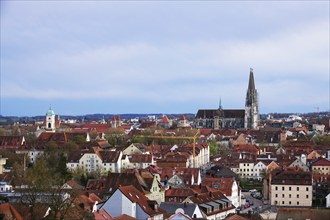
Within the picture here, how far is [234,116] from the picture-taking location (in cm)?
18162

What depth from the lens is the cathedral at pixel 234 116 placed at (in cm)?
17412

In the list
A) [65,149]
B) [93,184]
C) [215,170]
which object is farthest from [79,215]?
[65,149]

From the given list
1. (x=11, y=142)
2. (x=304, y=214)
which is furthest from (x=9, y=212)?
(x=11, y=142)

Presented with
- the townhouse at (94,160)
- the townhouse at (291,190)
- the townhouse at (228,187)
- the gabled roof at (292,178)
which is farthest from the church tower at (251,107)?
the townhouse at (228,187)

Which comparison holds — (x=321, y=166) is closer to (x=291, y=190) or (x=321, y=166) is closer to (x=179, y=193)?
(x=291, y=190)

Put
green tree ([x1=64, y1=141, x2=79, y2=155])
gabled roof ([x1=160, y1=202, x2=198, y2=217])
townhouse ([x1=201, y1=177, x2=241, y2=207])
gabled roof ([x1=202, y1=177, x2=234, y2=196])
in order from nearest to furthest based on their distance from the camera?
gabled roof ([x1=160, y1=202, x2=198, y2=217]) < townhouse ([x1=201, y1=177, x2=241, y2=207]) < gabled roof ([x1=202, y1=177, x2=234, y2=196]) < green tree ([x1=64, y1=141, x2=79, y2=155])

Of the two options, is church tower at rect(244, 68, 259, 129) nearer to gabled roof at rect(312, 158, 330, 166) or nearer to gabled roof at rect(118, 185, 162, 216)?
gabled roof at rect(312, 158, 330, 166)

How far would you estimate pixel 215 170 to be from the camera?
78.3 meters

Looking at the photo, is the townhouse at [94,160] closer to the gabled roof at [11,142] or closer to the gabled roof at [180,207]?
the gabled roof at [11,142]

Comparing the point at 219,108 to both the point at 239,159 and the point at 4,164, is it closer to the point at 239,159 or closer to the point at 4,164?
the point at 239,159

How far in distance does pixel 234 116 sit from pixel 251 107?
9015 mm

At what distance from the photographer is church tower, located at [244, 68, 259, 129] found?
568ft

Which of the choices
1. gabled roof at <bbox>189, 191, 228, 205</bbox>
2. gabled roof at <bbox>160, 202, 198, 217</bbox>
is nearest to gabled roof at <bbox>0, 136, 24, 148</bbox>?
gabled roof at <bbox>189, 191, 228, 205</bbox>

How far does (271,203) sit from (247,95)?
374 feet
